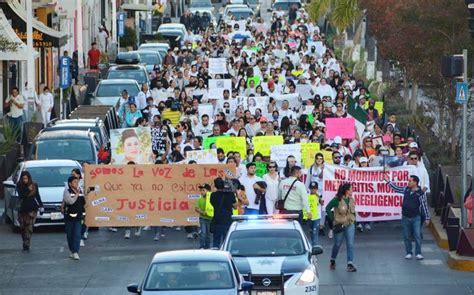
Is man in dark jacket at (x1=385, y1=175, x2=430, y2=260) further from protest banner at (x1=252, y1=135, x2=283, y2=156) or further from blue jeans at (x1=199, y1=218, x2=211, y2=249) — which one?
protest banner at (x1=252, y1=135, x2=283, y2=156)

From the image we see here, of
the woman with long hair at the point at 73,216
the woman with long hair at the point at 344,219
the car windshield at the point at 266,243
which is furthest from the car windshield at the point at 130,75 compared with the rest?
the car windshield at the point at 266,243

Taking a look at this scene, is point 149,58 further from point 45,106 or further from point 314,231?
point 314,231

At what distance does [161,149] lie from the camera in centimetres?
→ 3591

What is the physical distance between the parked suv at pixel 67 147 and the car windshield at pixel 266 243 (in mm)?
11463

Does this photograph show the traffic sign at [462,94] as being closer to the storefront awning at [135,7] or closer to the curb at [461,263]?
the curb at [461,263]

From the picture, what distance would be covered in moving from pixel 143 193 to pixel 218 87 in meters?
13.3

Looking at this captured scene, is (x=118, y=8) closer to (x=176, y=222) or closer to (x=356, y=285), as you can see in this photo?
(x=176, y=222)

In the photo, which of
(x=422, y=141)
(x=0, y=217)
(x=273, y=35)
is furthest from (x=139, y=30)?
(x=0, y=217)

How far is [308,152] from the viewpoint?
108ft

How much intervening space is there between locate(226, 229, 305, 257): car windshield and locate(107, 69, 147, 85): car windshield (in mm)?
27812

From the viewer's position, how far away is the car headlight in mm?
22500

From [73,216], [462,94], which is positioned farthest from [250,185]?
[462,94]

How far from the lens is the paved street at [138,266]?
25453 millimetres

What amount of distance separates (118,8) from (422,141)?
144 ft
